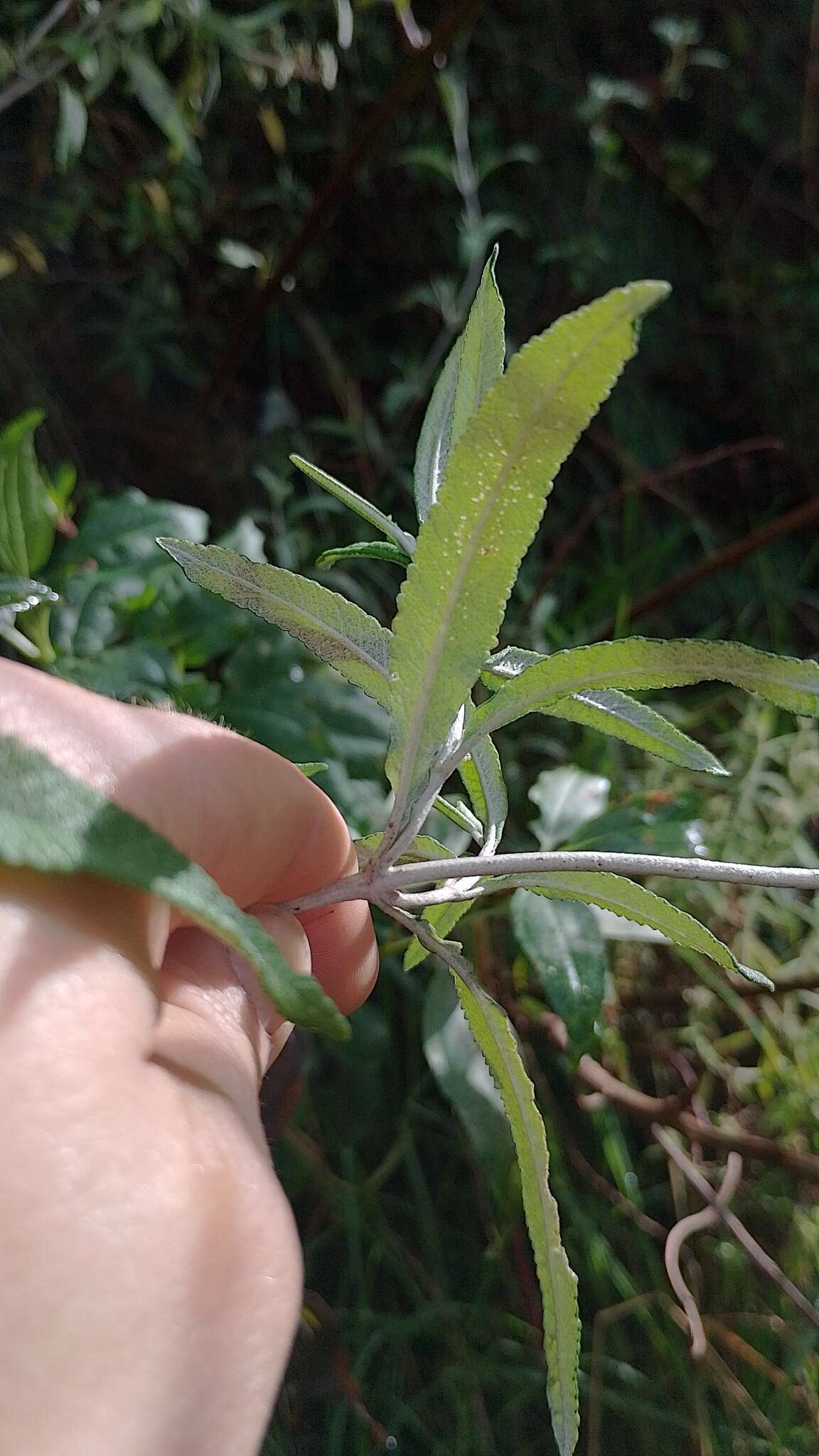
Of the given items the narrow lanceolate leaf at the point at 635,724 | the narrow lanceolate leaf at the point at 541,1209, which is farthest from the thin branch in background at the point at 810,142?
the narrow lanceolate leaf at the point at 541,1209

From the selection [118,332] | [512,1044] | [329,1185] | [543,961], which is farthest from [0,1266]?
[118,332]

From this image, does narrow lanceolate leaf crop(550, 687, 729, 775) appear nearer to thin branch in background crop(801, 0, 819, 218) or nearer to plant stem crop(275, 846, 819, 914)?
plant stem crop(275, 846, 819, 914)

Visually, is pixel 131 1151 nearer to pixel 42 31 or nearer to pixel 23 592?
pixel 23 592

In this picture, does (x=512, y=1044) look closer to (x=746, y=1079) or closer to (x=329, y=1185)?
(x=329, y=1185)

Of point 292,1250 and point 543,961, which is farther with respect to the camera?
point 543,961

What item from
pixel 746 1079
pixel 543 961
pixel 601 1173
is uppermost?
pixel 543 961

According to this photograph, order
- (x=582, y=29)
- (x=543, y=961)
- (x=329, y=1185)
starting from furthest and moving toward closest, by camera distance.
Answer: (x=582, y=29), (x=329, y=1185), (x=543, y=961)
